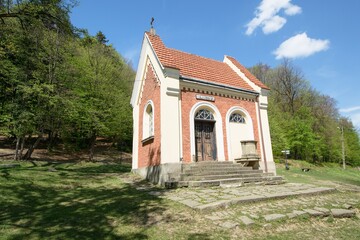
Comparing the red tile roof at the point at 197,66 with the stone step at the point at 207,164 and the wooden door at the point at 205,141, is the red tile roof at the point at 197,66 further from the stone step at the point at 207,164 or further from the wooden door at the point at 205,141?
the stone step at the point at 207,164

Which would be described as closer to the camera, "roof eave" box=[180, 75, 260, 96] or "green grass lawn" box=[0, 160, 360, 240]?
"green grass lawn" box=[0, 160, 360, 240]

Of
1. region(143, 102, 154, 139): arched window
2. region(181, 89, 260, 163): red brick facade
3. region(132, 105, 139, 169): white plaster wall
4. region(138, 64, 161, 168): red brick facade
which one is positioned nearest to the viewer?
region(181, 89, 260, 163): red brick facade

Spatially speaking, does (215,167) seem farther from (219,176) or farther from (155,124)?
(155,124)

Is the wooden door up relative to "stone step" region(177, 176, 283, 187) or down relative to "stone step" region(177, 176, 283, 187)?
up

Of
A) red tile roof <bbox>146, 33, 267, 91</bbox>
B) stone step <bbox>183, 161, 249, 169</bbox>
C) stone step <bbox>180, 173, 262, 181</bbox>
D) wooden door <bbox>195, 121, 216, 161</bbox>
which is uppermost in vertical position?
red tile roof <bbox>146, 33, 267, 91</bbox>

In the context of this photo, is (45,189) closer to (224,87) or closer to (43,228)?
(43,228)

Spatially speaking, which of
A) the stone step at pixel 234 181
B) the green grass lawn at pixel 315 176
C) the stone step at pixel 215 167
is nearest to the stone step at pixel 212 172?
the stone step at pixel 215 167

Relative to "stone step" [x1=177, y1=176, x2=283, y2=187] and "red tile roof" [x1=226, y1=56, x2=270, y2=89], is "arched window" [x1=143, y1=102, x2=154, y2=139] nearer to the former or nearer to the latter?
"stone step" [x1=177, y1=176, x2=283, y2=187]

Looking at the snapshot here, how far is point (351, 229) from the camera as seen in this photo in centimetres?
482

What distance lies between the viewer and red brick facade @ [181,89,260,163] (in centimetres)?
1078

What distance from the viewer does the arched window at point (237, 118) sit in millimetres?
12647

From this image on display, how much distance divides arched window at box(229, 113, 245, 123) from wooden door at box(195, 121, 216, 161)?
4.16 feet

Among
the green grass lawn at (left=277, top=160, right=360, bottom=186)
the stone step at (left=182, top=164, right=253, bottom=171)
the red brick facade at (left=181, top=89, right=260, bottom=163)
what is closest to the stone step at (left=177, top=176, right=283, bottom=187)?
the stone step at (left=182, top=164, right=253, bottom=171)

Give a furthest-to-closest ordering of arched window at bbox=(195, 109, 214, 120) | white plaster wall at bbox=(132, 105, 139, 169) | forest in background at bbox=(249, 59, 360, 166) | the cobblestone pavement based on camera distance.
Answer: forest in background at bbox=(249, 59, 360, 166) → white plaster wall at bbox=(132, 105, 139, 169) → arched window at bbox=(195, 109, 214, 120) → the cobblestone pavement
